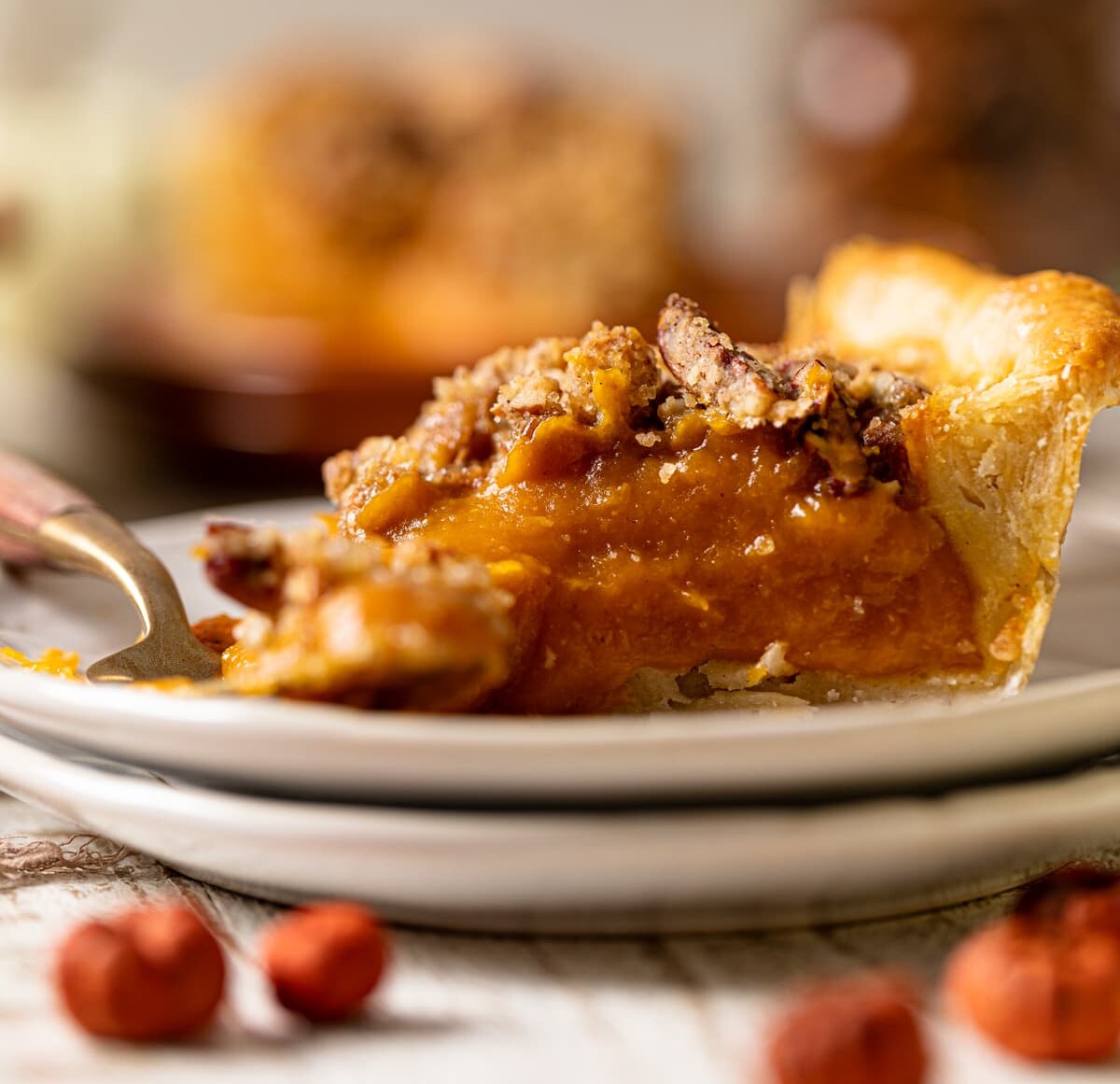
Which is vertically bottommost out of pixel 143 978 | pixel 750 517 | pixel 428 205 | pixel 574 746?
pixel 143 978

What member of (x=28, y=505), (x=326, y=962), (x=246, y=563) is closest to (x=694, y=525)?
(x=246, y=563)

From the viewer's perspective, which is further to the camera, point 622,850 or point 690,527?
point 690,527

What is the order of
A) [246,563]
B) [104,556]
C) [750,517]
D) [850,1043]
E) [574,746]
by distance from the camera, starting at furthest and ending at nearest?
[104,556] < [750,517] < [246,563] < [574,746] < [850,1043]

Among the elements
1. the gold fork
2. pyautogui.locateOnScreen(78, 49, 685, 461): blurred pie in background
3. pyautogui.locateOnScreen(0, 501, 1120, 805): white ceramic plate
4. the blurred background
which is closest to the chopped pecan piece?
pyautogui.locateOnScreen(0, 501, 1120, 805): white ceramic plate

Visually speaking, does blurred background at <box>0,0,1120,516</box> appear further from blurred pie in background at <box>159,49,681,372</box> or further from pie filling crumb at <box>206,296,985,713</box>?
pie filling crumb at <box>206,296,985,713</box>

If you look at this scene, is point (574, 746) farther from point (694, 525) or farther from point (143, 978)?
point (694, 525)

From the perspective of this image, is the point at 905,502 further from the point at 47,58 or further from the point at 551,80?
the point at 47,58

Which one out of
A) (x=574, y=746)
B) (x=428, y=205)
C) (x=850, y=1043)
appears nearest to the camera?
(x=850, y=1043)

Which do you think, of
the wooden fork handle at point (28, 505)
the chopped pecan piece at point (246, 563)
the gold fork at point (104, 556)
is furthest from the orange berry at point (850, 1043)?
the wooden fork handle at point (28, 505)

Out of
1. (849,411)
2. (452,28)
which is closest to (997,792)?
(849,411)
